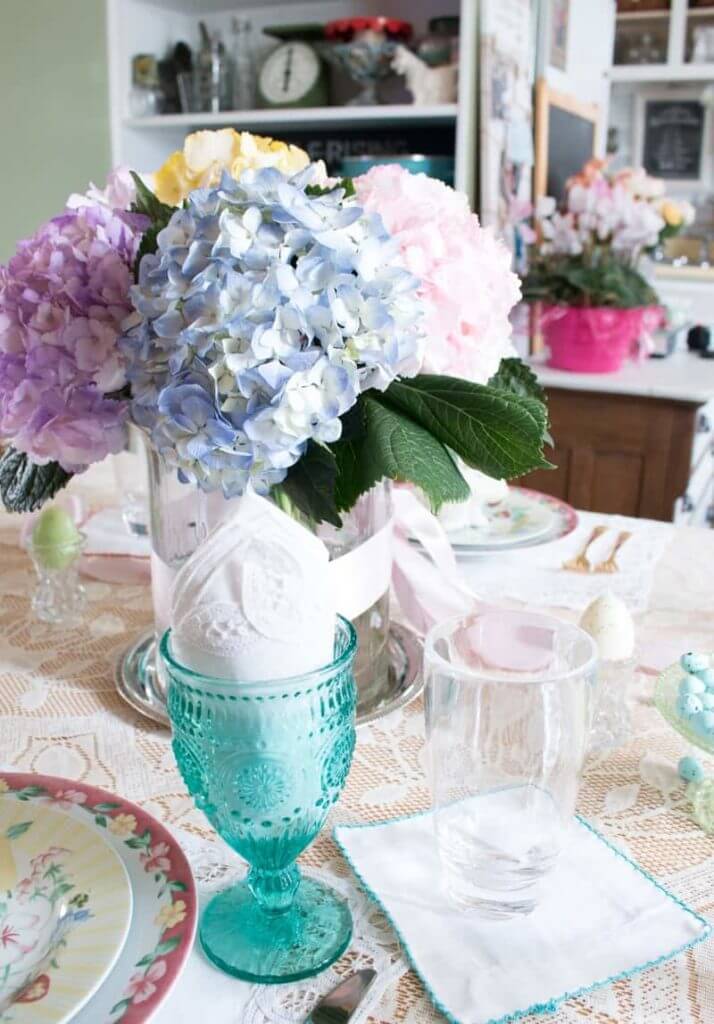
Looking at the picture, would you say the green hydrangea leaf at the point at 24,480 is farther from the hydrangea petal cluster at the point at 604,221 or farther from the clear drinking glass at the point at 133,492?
the hydrangea petal cluster at the point at 604,221

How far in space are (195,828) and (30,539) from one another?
16.8 inches

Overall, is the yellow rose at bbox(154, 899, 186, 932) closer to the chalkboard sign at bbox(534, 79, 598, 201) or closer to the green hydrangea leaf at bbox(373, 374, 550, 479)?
the green hydrangea leaf at bbox(373, 374, 550, 479)

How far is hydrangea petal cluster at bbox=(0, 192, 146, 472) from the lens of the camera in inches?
23.1

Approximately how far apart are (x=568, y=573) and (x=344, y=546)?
1.25ft

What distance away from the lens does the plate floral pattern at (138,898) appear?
447 millimetres

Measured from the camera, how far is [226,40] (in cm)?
261

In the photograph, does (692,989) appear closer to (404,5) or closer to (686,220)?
(686,220)

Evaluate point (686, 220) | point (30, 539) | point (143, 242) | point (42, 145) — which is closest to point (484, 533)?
point (30, 539)

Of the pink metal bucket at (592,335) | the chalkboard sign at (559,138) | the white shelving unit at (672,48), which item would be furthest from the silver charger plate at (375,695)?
the white shelving unit at (672,48)

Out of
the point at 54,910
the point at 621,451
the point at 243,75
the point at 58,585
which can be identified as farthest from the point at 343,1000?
the point at 243,75

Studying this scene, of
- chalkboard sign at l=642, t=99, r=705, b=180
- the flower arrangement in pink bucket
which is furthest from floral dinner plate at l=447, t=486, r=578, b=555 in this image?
chalkboard sign at l=642, t=99, r=705, b=180

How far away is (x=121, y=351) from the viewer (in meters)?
0.58

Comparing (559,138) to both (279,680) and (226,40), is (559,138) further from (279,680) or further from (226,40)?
(279,680)

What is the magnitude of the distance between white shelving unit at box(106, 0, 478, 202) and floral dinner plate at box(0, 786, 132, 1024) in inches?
74.5
